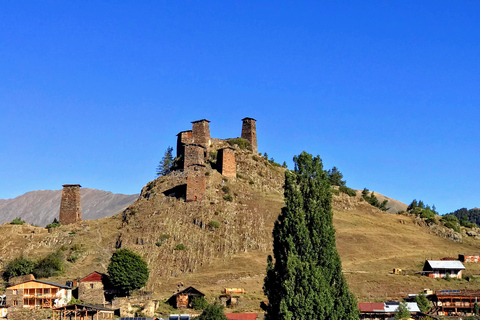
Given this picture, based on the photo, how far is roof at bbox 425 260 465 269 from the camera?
3039 inches

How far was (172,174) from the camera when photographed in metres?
99.4

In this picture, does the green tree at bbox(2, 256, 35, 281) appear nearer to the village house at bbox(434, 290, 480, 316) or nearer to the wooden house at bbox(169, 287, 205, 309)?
the wooden house at bbox(169, 287, 205, 309)

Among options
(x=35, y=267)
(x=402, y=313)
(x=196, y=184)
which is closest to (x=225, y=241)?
(x=196, y=184)

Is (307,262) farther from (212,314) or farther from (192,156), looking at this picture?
(192,156)

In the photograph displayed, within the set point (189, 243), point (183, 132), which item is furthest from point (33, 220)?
point (189, 243)

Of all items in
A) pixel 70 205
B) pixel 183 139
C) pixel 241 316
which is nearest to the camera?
pixel 241 316

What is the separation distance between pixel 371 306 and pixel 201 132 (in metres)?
52.7

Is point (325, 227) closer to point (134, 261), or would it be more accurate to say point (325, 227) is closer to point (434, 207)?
point (134, 261)

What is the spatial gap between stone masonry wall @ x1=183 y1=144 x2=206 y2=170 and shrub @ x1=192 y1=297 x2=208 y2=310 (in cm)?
3723

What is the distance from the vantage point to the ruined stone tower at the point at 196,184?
92250 mm

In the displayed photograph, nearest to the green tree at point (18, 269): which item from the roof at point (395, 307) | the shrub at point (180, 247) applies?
the shrub at point (180, 247)

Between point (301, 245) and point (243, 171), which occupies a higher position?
point (243, 171)

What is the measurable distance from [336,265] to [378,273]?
4424cm

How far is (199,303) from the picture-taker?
62594mm
